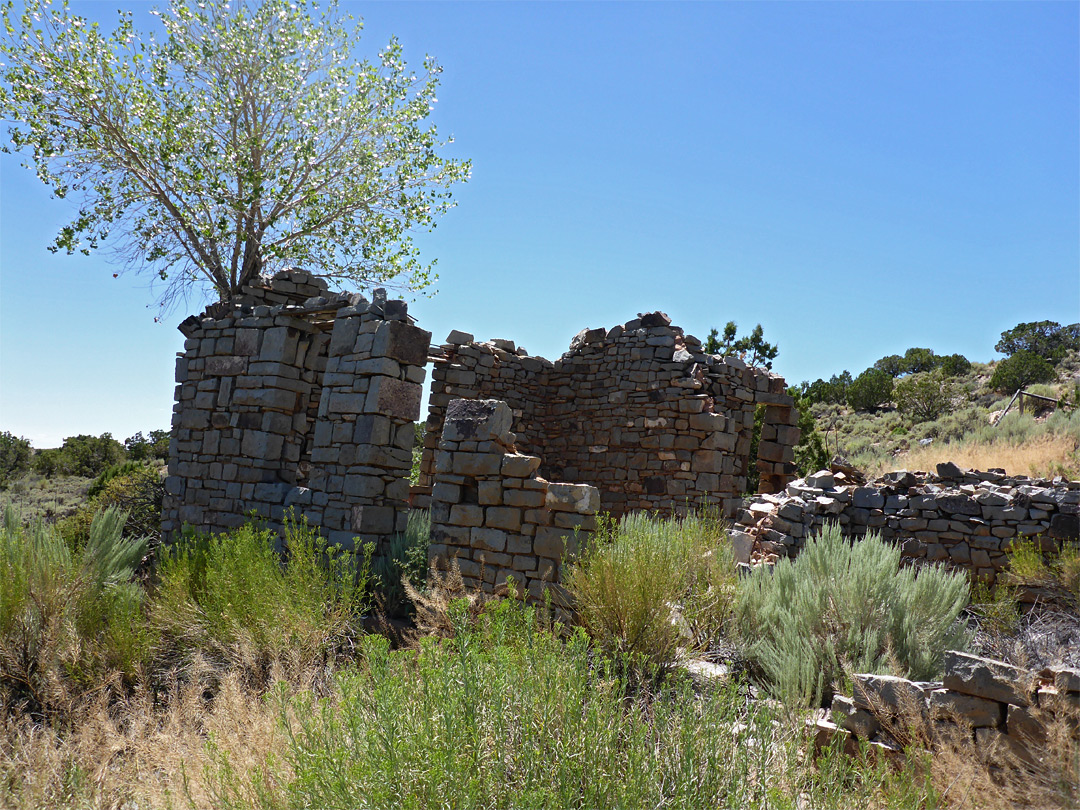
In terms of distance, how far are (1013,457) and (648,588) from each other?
36.4 ft

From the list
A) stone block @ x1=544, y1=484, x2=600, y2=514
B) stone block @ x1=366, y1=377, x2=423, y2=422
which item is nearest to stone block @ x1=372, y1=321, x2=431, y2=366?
stone block @ x1=366, y1=377, x2=423, y2=422

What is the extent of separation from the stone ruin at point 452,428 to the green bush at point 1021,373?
60.9 ft

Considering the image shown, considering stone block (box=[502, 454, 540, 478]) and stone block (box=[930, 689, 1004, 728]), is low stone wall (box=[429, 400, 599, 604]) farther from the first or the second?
stone block (box=[930, 689, 1004, 728])

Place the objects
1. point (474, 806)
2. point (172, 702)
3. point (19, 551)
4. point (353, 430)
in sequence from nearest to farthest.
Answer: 1. point (474, 806)
2. point (172, 702)
3. point (19, 551)
4. point (353, 430)

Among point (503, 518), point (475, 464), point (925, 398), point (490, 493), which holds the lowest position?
point (503, 518)

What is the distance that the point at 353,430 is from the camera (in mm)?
7672

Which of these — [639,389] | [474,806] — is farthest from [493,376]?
[474,806]

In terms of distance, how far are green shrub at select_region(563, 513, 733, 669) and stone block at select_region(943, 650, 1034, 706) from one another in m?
1.68

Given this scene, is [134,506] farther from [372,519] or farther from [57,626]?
[57,626]

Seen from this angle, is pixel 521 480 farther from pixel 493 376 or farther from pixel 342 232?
pixel 342 232

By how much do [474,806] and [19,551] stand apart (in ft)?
17.7

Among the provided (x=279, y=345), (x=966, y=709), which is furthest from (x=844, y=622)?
(x=279, y=345)

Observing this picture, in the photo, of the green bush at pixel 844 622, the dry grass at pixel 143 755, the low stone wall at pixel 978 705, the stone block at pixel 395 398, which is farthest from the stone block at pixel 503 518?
the low stone wall at pixel 978 705

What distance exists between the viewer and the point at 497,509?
6.36m
